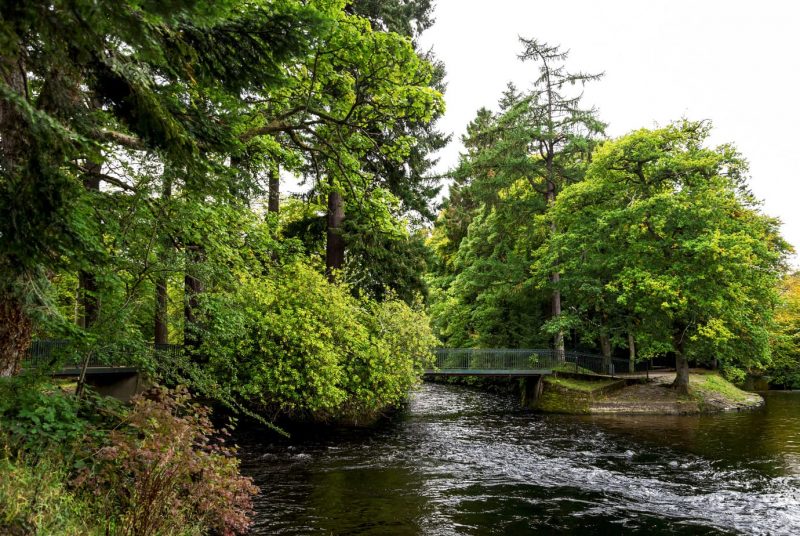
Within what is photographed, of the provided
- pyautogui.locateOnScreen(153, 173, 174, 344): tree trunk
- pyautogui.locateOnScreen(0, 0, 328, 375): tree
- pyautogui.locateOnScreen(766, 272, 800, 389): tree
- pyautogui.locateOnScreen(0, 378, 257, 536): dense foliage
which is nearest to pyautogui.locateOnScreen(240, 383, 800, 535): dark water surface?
pyautogui.locateOnScreen(0, 378, 257, 536): dense foliage

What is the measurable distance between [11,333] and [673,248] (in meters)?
24.6

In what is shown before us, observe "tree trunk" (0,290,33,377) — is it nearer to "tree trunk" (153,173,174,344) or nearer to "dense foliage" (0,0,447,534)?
"dense foliage" (0,0,447,534)

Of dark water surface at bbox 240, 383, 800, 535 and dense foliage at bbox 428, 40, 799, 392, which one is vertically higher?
dense foliage at bbox 428, 40, 799, 392

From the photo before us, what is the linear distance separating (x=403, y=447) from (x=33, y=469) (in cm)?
1106

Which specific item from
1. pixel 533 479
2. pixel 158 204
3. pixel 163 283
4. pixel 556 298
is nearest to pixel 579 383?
pixel 556 298

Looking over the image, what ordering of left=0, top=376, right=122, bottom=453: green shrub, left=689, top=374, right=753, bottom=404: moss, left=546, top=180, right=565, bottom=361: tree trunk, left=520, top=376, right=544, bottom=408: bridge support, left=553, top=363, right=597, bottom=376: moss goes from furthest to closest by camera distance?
left=546, top=180, right=565, bottom=361: tree trunk → left=553, top=363, right=597, bottom=376: moss → left=520, top=376, right=544, bottom=408: bridge support → left=689, top=374, right=753, bottom=404: moss → left=0, top=376, right=122, bottom=453: green shrub

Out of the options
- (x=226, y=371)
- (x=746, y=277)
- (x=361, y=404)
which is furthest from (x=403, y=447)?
(x=746, y=277)

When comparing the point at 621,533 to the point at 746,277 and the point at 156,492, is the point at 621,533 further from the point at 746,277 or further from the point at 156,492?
the point at 746,277

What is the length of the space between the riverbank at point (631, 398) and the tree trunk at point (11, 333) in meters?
21.2

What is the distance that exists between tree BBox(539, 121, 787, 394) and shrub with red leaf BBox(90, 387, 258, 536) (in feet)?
65.6

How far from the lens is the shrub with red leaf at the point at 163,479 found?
5406 mm

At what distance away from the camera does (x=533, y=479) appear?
11773 mm

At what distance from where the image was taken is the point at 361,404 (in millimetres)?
17984

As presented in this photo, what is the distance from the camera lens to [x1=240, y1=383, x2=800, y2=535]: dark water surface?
887 cm
